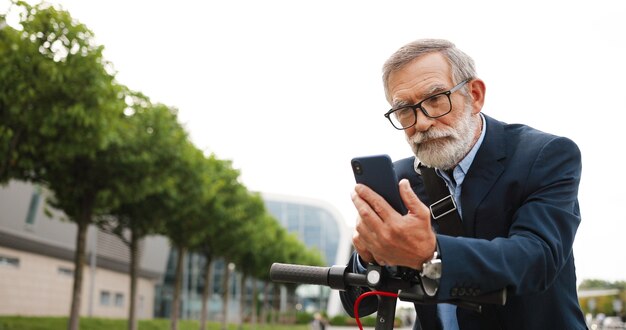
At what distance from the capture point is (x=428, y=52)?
2184 mm

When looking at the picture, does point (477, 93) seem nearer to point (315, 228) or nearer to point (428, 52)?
point (428, 52)

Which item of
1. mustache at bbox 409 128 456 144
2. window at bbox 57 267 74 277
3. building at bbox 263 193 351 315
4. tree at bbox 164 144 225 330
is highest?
building at bbox 263 193 351 315

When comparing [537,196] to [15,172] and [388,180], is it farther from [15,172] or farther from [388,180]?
[15,172]

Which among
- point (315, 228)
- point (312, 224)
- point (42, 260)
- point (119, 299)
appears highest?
point (312, 224)

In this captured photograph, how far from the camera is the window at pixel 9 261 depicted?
1297 inches

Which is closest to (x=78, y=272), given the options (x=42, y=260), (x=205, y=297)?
(x=205, y=297)

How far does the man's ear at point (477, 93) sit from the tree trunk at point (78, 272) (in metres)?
16.7

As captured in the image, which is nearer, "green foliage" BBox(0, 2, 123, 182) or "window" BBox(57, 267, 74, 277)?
"green foliage" BBox(0, 2, 123, 182)

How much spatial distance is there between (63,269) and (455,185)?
4118 centimetres

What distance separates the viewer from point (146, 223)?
73.0 feet

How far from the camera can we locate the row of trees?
11969mm

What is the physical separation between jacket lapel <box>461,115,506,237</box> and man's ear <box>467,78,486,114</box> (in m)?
0.11

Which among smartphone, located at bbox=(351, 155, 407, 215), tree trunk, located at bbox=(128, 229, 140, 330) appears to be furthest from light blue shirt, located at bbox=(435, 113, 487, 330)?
tree trunk, located at bbox=(128, 229, 140, 330)

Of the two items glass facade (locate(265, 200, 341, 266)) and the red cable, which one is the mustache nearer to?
the red cable
